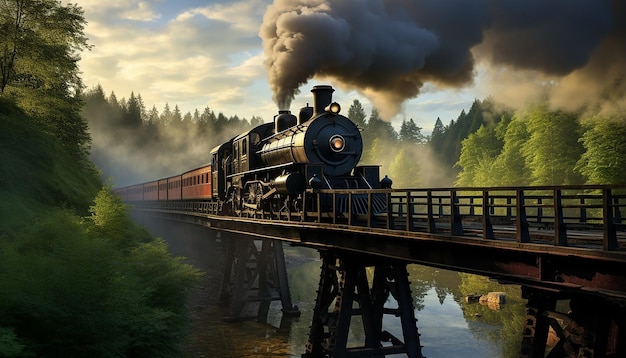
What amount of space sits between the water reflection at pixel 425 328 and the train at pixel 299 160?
202 inches

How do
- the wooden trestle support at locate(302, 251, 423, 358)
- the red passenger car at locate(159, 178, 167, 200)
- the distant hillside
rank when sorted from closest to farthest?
the wooden trestle support at locate(302, 251, 423, 358) → the red passenger car at locate(159, 178, 167, 200) → the distant hillside

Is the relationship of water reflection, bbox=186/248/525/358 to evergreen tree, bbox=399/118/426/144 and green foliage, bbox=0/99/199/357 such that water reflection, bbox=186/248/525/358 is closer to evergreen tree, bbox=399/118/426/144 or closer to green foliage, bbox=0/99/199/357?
green foliage, bbox=0/99/199/357

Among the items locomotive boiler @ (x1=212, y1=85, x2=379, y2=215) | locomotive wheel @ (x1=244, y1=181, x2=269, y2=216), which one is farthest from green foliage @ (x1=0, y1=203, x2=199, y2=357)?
locomotive wheel @ (x1=244, y1=181, x2=269, y2=216)

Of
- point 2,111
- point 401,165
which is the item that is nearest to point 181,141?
point 401,165

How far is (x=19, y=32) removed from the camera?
83.9ft

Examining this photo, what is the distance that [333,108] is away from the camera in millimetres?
15641

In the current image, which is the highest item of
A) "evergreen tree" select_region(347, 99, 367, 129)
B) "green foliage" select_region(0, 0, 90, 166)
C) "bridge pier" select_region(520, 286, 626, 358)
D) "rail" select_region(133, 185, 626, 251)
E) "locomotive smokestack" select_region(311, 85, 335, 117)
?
"evergreen tree" select_region(347, 99, 367, 129)

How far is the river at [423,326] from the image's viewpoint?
1966 cm

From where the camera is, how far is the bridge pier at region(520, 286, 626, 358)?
23.4ft

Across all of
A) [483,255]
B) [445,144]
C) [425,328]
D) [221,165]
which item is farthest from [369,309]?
[445,144]

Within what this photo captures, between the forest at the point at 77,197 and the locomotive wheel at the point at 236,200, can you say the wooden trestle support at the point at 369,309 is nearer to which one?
the forest at the point at 77,197

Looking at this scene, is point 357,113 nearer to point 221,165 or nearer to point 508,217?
point 221,165

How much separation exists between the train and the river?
202 inches

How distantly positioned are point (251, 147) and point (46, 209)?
7233 mm
